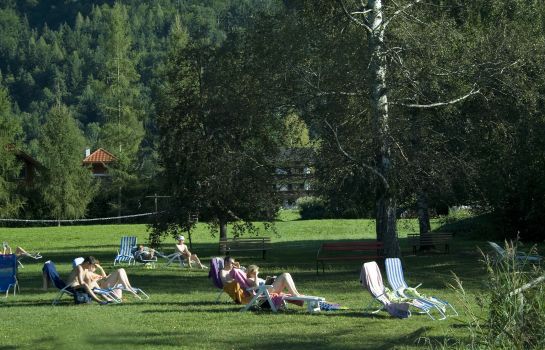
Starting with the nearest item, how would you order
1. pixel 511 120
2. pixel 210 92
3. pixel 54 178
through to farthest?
pixel 511 120
pixel 210 92
pixel 54 178

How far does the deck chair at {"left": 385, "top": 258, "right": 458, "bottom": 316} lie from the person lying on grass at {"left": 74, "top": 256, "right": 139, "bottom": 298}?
5043 millimetres

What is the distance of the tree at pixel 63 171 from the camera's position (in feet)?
211

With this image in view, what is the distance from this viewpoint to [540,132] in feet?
84.1

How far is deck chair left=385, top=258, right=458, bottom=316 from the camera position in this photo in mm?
14626

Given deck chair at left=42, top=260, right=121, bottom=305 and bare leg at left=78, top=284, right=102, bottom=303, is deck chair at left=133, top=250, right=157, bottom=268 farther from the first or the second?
bare leg at left=78, top=284, right=102, bottom=303

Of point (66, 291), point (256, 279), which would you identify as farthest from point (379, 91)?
point (66, 291)

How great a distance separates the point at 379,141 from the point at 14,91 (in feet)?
537

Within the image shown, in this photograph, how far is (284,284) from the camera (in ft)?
52.0

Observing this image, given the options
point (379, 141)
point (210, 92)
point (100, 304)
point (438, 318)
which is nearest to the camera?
point (438, 318)

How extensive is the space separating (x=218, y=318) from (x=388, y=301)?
2.74 metres

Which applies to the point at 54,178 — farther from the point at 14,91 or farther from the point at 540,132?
the point at 14,91

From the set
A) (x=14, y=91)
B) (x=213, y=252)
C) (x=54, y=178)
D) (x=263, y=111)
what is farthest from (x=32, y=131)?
(x=263, y=111)

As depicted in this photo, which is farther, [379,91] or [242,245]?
[242,245]

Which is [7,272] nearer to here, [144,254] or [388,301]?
[388,301]
